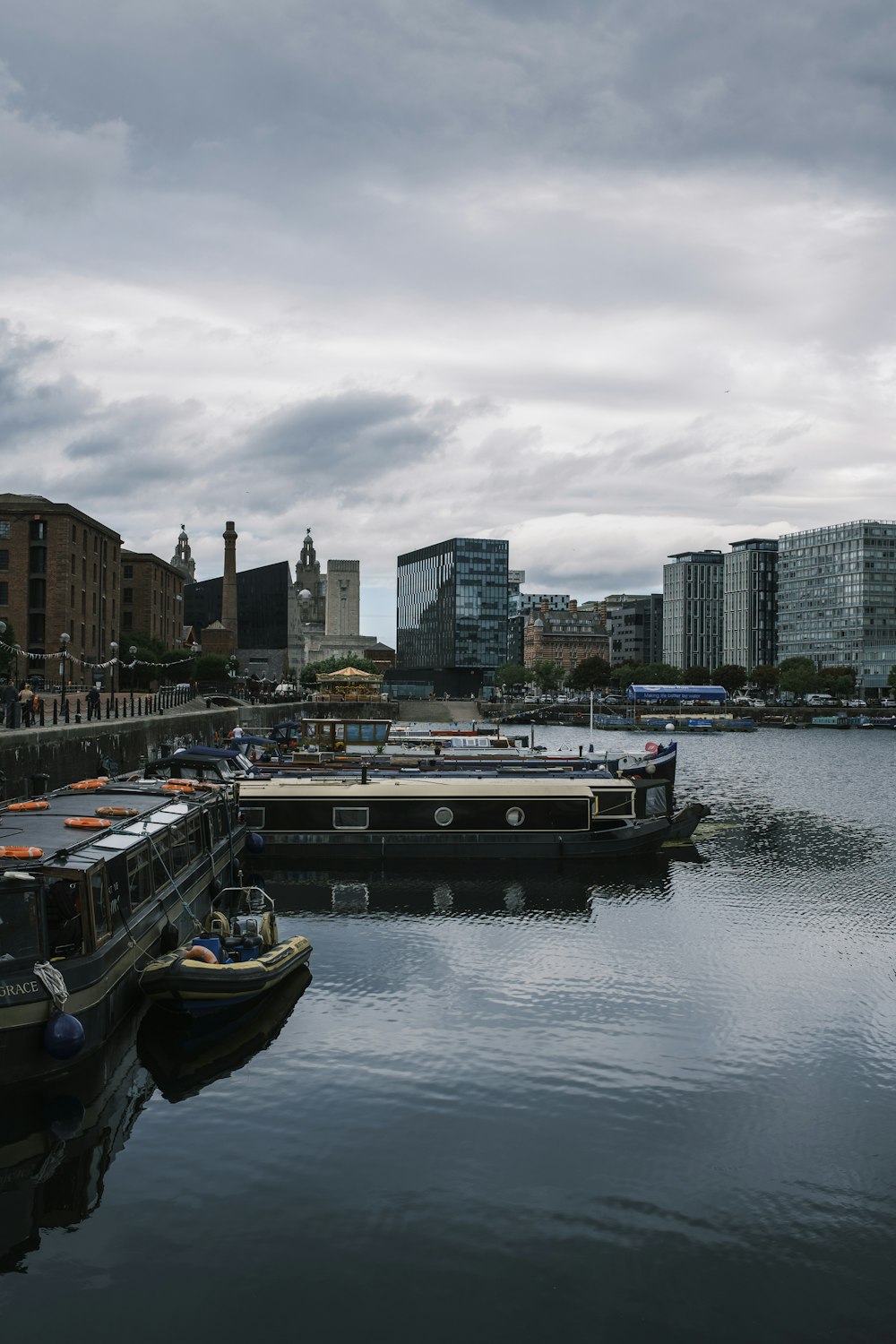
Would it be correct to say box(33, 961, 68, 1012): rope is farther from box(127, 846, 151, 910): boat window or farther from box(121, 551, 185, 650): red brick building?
box(121, 551, 185, 650): red brick building

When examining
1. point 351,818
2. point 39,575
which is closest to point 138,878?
point 351,818

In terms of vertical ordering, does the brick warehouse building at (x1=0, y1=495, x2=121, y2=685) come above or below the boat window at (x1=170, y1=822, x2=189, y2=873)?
above

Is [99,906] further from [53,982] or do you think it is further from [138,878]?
[138,878]

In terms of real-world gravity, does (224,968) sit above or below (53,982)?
below

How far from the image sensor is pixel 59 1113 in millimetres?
17703

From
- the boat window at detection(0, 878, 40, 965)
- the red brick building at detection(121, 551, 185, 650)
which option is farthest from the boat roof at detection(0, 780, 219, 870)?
the red brick building at detection(121, 551, 185, 650)

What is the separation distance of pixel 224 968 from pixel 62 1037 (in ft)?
15.5

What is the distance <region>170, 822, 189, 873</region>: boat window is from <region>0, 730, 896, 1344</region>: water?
14.7 feet

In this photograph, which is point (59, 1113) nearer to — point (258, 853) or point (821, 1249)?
point (821, 1249)

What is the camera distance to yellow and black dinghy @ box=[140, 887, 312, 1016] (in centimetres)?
2103

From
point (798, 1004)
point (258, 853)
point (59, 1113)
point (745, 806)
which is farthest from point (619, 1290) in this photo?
point (745, 806)

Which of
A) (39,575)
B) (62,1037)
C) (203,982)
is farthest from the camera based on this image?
(39,575)

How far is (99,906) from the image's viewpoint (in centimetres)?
1969

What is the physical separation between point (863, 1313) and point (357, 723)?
49.1 m
